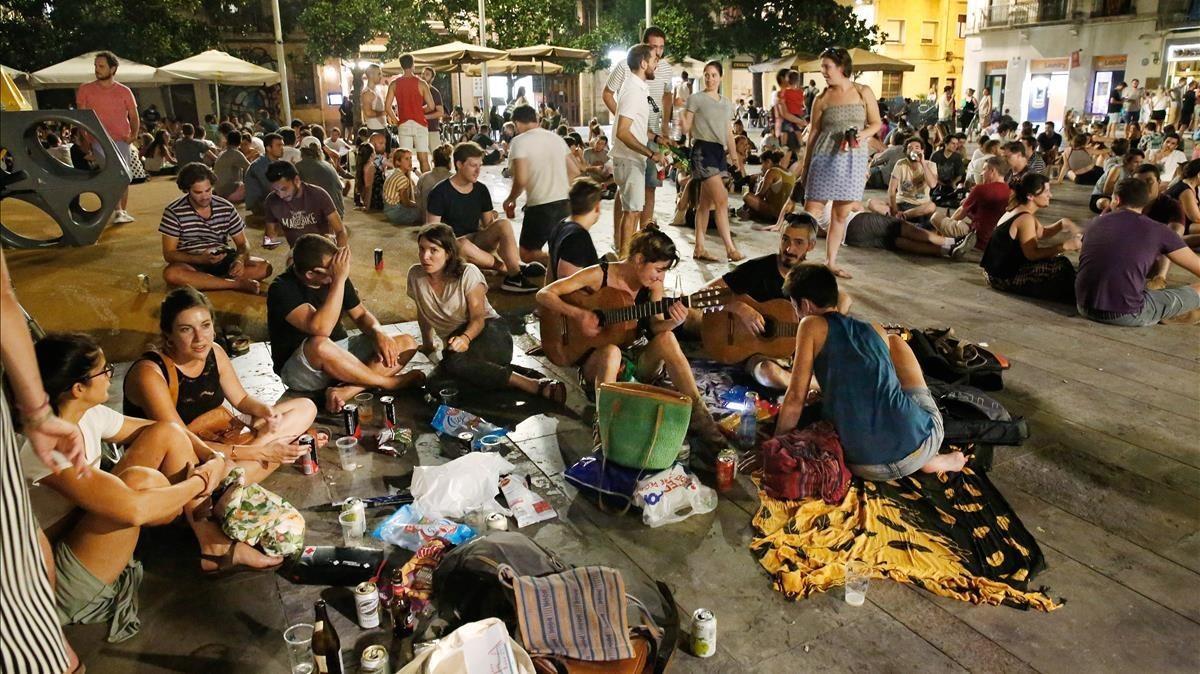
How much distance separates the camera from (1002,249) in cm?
745

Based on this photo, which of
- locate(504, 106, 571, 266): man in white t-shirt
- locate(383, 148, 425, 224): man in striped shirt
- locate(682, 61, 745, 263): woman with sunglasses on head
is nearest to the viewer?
locate(504, 106, 571, 266): man in white t-shirt

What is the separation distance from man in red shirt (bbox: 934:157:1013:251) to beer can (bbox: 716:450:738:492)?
19.3 ft

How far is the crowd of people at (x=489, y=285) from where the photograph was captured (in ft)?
9.59

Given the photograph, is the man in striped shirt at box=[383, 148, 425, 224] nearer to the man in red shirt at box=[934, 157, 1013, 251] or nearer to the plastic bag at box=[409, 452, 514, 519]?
the man in red shirt at box=[934, 157, 1013, 251]

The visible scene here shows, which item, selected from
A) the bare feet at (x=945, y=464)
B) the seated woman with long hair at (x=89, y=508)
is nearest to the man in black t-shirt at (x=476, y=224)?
the bare feet at (x=945, y=464)

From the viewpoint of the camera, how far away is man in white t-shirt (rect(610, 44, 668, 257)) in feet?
24.7

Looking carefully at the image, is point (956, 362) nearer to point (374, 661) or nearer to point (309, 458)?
point (309, 458)

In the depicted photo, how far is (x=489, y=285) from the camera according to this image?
7.75 m


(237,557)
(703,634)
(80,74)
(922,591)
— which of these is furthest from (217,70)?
(922,591)

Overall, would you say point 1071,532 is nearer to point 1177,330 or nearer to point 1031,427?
point 1031,427

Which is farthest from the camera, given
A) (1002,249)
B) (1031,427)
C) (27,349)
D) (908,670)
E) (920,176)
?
(920,176)

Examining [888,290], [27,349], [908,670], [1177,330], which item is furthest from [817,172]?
[27,349]

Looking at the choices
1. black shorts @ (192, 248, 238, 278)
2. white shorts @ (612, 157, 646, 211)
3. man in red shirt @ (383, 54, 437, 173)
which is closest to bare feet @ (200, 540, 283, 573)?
black shorts @ (192, 248, 238, 278)

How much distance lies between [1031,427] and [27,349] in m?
4.77
